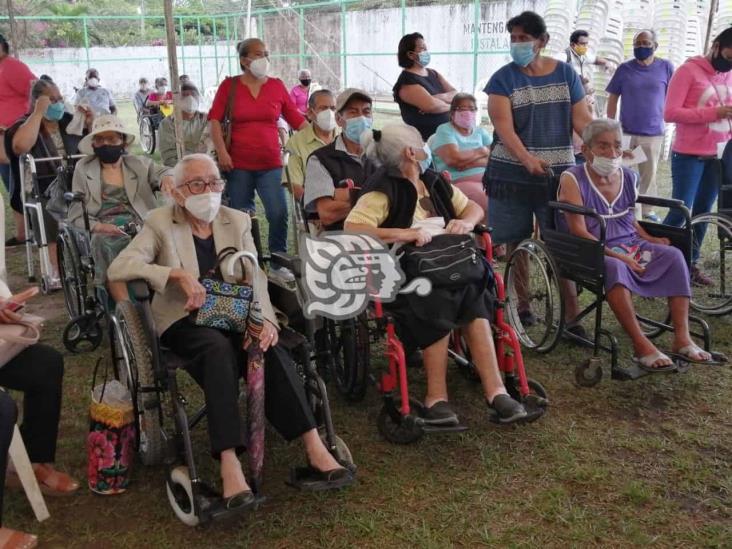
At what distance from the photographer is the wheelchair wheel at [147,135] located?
1212 cm

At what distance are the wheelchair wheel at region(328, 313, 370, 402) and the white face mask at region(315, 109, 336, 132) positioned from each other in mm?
1497

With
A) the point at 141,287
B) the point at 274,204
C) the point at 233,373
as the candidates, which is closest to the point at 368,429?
the point at 233,373

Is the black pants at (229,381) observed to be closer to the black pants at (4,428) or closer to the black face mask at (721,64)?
the black pants at (4,428)

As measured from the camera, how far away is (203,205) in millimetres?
2654

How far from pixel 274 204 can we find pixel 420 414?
2.29 metres

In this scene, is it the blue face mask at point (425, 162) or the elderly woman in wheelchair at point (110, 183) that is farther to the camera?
the elderly woman in wheelchair at point (110, 183)

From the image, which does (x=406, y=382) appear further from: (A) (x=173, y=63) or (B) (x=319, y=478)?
(A) (x=173, y=63)

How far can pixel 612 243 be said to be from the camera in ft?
11.4

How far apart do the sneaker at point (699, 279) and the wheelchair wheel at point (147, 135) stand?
373 inches

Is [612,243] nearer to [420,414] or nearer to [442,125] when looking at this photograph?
[420,414]

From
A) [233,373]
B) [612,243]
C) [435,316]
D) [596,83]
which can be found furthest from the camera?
[596,83]

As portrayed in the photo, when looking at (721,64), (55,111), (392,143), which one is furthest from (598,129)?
(55,111)

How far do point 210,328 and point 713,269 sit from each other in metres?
3.66

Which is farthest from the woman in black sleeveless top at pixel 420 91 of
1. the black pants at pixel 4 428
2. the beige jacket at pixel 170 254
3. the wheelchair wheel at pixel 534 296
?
the black pants at pixel 4 428
